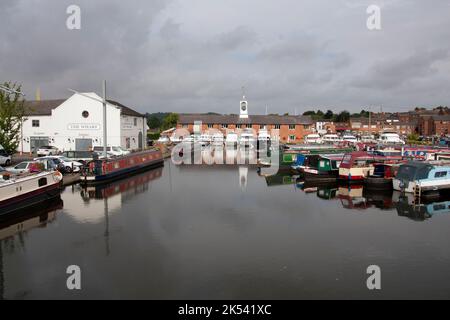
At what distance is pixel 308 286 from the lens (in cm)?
1021

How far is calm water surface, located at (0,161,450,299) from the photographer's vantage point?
33.2ft

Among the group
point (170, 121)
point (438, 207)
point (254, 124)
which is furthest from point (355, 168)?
point (170, 121)

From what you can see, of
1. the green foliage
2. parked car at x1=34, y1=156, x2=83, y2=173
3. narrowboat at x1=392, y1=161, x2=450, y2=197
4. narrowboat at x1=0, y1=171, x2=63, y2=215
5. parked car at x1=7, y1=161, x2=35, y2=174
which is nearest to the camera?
narrowboat at x1=0, y1=171, x2=63, y2=215

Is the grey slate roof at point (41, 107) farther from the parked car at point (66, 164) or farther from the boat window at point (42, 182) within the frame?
the boat window at point (42, 182)

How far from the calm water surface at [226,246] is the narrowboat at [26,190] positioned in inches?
28.2

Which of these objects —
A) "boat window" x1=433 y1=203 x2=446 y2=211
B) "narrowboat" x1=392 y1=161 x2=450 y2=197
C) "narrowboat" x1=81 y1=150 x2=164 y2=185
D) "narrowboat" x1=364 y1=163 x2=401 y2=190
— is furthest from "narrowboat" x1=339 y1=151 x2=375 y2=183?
"narrowboat" x1=81 y1=150 x2=164 y2=185

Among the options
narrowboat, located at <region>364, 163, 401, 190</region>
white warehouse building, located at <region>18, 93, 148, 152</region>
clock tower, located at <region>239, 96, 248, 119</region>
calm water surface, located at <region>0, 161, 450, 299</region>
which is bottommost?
calm water surface, located at <region>0, 161, 450, 299</region>

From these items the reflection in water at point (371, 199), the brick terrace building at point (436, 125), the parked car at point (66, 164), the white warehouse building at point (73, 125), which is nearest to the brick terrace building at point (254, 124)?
the white warehouse building at point (73, 125)

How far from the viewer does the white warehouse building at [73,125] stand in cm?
4112

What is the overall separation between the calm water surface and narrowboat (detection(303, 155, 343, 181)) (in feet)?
14.8

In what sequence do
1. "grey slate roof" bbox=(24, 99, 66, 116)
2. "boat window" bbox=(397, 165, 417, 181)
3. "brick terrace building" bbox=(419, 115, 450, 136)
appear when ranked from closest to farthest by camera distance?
"boat window" bbox=(397, 165, 417, 181)
"grey slate roof" bbox=(24, 99, 66, 116)
"brick terrace building" bbox=(419, 115, 450, 136)

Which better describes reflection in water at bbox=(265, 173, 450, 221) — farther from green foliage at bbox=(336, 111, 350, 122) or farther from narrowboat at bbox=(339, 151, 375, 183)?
green foliage at bbox=(336, 111, 350, 122)
